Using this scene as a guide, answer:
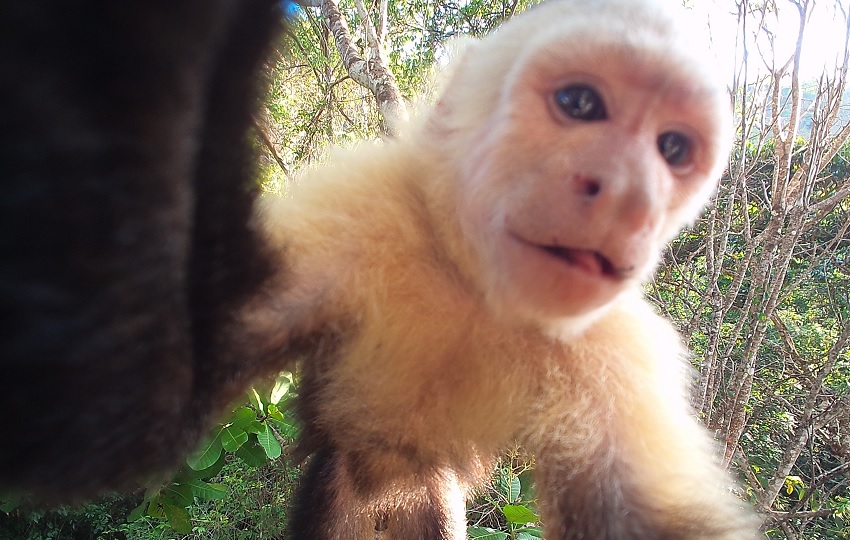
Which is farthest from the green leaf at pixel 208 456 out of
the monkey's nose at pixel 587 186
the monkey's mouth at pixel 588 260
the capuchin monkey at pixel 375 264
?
the monkey's nose at pixel 587 186

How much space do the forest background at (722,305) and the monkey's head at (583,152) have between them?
0.72 m

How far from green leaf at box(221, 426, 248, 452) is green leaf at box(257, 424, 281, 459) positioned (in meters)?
0.13

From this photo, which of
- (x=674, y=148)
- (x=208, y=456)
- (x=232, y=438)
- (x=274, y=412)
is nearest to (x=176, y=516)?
(x=208, y=456)

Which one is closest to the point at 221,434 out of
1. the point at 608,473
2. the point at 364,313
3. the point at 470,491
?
the point at 470,491

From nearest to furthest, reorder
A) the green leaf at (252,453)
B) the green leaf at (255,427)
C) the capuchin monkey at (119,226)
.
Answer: the capuchin monkey at (119,226), the green leaf at (255,427), the green leaf at (252,453)

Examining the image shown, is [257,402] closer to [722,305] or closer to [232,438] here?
[232,438]

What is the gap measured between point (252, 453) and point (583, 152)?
126 inches

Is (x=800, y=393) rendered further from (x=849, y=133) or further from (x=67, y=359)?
(x=67, y=359)

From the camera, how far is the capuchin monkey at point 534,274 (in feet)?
5.11

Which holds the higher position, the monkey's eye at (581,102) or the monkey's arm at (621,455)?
the monkey's eye at (581,102)

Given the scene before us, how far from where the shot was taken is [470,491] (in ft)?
8.56

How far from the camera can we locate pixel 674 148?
178 cm

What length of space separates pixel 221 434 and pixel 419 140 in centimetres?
237

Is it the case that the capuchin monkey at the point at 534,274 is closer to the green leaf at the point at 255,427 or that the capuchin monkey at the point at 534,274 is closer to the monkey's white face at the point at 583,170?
the monkey's white face at the point at 583,170
